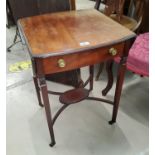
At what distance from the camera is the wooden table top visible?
0.99 meters

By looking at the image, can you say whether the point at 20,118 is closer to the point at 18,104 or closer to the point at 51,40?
the point at 18,104

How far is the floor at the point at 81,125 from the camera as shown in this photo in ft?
4.53

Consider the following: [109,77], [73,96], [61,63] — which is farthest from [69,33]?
[109,77]

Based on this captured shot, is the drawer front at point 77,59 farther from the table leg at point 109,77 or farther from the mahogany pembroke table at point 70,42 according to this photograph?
the table leg at point 109,77

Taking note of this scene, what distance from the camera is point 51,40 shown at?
1.06 m

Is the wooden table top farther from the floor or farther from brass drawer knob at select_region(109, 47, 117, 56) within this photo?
the floor

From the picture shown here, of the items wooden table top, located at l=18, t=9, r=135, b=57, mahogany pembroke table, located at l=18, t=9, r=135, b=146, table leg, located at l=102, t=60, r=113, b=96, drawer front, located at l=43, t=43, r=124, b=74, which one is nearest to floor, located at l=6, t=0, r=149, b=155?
table leg, located at l=102, t=60, r=113, b=96

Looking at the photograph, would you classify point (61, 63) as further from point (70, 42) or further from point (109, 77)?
point (109, 77)

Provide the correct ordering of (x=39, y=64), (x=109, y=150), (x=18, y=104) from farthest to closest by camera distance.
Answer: (x=18, y=104) < (x=109, y=150) < (x=39, y=64)

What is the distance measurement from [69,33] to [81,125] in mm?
750

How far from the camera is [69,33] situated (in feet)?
3.70

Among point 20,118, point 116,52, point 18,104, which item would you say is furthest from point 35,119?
point 116,52

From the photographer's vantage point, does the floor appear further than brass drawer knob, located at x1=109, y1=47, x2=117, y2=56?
Yes
